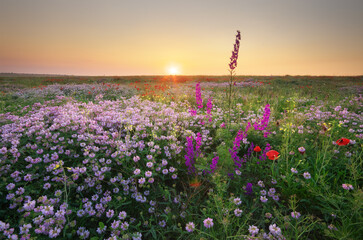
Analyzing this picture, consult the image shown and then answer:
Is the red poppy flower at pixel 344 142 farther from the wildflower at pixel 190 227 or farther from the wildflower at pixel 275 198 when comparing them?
the wildflower at pixel 190 227

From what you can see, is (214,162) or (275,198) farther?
(214,162)

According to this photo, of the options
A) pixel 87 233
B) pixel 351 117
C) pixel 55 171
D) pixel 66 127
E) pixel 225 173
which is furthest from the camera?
pixel 351 117

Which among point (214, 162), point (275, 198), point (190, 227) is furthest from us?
point (214, 162)

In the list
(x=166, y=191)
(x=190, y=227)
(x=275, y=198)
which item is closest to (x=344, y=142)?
(x=275, y=198)

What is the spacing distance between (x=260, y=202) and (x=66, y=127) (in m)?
3.50

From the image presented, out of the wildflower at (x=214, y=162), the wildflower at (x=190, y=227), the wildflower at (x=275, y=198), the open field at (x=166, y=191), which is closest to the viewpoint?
the wildflower at (x=190, y=227)

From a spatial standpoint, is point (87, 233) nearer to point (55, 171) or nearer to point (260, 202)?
point (55, 171)

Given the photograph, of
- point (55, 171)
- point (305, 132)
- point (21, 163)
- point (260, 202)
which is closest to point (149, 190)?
point (55, 171)

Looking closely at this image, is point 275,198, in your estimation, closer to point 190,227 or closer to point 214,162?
point 214,162

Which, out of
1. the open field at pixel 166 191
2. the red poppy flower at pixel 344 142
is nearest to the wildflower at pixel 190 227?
the open field at pixel 166 191

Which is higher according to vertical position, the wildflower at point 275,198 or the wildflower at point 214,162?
the wildflower at point 214,162

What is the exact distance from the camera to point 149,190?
2.68 m

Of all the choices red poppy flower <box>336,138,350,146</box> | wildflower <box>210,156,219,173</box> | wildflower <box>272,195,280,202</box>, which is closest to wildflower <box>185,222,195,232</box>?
wildflower <box>210,156,219,173</box>

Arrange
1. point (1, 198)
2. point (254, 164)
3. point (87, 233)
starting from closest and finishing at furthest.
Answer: point (87, 233), point (1, 198), point (254, 164)
